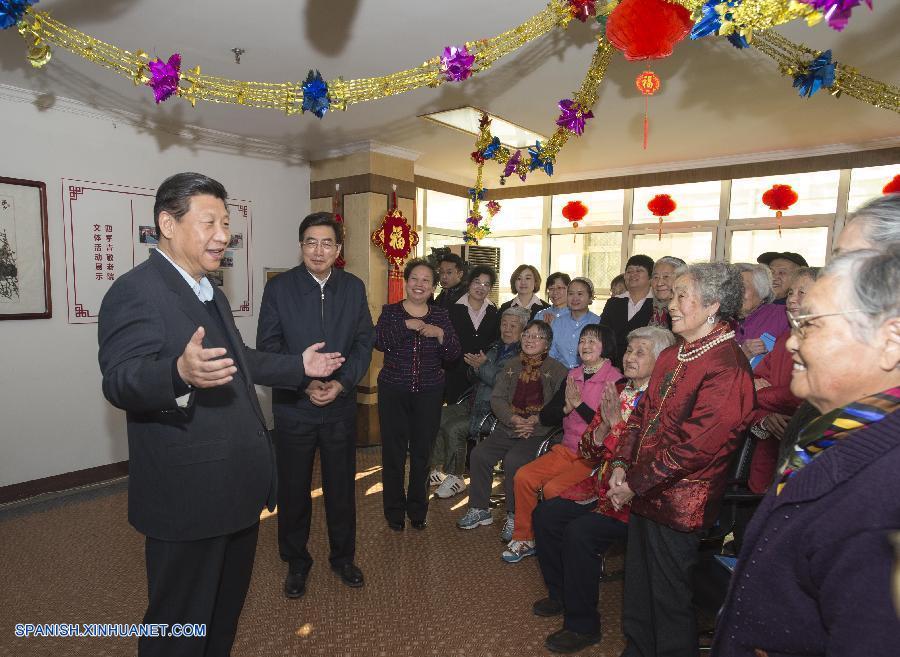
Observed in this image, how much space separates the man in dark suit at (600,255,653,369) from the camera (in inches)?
161

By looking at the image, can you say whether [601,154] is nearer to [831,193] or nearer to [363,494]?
[831,193]

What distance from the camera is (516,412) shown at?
130 inches

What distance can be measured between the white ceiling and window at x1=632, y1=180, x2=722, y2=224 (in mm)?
690

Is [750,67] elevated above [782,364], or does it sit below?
above

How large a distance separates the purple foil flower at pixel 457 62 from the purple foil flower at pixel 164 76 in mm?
1195

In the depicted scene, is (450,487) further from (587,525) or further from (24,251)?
(24,251)

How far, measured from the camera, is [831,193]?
5289 mm

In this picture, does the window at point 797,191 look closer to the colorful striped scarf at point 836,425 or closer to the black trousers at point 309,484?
the black trousers at point 309,484

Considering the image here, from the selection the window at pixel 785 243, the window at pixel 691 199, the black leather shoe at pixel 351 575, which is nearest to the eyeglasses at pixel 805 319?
the black leather shoe at pixel 351 575

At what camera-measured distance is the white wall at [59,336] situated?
11.7 feet

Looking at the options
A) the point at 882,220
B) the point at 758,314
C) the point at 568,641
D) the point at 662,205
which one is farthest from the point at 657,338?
the point at 662,205

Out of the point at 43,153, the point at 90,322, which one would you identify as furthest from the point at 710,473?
the point at 43,153

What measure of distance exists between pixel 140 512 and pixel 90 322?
3.17m

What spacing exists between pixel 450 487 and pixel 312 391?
1.81 metres
